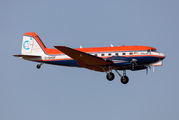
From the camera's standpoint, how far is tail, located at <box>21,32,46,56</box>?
41.0m

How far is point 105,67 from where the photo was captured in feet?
126

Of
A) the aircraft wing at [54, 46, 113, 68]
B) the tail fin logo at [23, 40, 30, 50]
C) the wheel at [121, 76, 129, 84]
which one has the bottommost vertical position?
the wheel at [121, 76, 129, 84]

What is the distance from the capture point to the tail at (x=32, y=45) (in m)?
41.0

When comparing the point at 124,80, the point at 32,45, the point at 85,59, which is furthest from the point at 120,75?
the point at 32,45

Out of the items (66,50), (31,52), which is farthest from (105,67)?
(31,52)

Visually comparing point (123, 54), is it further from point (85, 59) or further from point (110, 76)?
point (85, 59)

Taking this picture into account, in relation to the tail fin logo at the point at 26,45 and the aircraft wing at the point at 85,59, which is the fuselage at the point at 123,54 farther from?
the tail fin logo at the point at 26,45

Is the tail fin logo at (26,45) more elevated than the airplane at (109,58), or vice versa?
the tail fin logo at (26,45)

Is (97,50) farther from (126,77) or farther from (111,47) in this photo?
(126,77)

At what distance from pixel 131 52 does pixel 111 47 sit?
2574 mm

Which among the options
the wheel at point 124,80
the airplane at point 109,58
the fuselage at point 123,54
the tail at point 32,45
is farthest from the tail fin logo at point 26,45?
the wheel at point 124,80

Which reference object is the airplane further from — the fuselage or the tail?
the tail

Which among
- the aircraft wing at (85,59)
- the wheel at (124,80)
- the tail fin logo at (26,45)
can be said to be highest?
the tail fin logo at (26,45)

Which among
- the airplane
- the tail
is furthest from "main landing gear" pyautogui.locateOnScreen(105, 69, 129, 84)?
the tail
